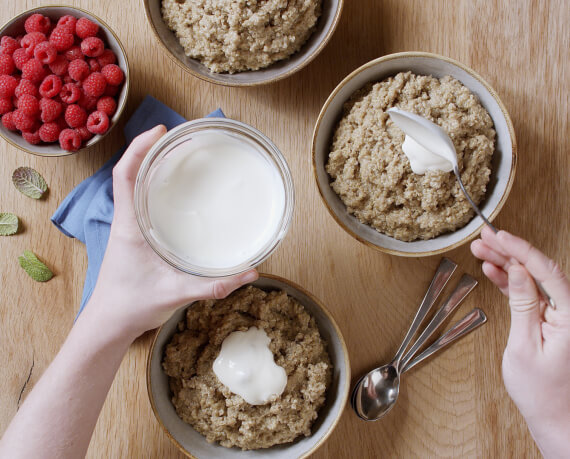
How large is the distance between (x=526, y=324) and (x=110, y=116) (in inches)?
41.3

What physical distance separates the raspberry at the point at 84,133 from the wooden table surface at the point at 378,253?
117 millimetres

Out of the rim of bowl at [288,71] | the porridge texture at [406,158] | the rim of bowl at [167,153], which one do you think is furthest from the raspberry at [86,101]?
the porridge texture at [406,158]

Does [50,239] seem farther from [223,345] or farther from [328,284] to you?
[328,284]

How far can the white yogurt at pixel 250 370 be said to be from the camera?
1.27 metres

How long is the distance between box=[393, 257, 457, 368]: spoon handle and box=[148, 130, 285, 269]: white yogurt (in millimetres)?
521

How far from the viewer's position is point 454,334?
145cm

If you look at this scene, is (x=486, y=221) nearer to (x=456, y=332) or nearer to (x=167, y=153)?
(x=456, y=332)

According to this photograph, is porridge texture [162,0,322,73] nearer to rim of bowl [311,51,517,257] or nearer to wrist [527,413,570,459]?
rim of bowl [311,51,517,257]

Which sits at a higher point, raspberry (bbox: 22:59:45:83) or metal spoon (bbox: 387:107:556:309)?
metal spoon (bbox: 387:107:556:309)

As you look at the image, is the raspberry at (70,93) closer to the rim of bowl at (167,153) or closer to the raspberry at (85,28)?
the raspberry at (85,28)

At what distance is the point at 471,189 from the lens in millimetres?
1276

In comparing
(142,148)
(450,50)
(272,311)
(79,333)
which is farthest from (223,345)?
(450,50)

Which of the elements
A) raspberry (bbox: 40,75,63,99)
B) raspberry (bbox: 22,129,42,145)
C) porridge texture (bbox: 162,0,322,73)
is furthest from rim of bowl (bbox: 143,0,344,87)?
raspberry (bbox: 22,129,42,145)

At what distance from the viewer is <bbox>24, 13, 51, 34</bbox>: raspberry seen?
135 centimetres
